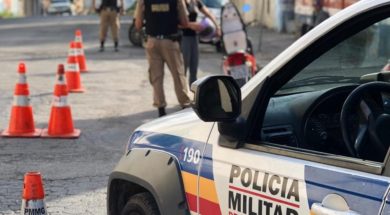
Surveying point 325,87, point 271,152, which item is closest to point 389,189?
point 271,152

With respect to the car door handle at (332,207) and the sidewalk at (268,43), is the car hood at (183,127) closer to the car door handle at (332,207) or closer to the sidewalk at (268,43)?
the car door handle at (332,207)

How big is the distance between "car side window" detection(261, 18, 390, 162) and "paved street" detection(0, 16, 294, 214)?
9.03 ft

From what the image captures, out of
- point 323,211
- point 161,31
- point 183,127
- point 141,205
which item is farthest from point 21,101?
point 323,211

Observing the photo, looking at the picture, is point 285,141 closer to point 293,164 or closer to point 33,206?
point 293,164

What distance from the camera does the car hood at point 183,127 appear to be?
12.0 ft

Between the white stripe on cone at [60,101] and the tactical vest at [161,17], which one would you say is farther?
the tactical vest at [161,17]

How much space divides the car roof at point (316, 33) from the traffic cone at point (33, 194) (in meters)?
1.53

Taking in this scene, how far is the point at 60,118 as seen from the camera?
8992mm

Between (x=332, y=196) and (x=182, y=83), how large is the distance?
7508 millimetres

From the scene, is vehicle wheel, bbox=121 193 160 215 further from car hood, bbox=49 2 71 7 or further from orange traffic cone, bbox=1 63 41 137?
car hood, bbox=49 2 71 7

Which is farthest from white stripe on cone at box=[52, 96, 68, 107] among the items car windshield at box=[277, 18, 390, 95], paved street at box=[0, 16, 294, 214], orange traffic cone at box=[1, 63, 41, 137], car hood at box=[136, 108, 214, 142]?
car windshield at box=[277, 18, 390, 95]

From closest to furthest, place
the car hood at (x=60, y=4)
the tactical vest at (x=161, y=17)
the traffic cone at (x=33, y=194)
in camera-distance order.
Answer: the traffic cone at (x=33, y=194) < the tactical vest at (x=161, y=17) < the car hood at (x=60, y=4)

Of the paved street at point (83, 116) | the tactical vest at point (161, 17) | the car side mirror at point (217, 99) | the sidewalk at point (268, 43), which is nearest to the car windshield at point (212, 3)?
the paved street at point (83, 116)

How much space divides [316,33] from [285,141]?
612 millimetres
